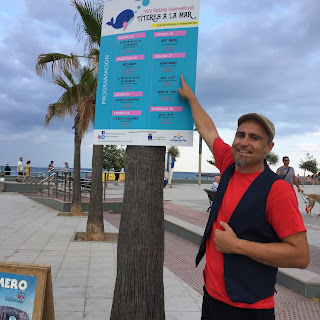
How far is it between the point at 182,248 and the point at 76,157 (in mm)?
6554

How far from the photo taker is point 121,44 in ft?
9.48

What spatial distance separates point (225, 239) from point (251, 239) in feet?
0.45

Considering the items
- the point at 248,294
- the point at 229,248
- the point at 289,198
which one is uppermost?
the point at 289,198

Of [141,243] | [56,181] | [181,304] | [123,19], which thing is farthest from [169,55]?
[56,181]

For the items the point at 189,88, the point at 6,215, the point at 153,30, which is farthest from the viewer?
the point at 6,215

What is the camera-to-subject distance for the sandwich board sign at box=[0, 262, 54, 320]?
2658 millimetres

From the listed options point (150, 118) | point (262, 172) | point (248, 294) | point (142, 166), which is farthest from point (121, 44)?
point (248, 294)

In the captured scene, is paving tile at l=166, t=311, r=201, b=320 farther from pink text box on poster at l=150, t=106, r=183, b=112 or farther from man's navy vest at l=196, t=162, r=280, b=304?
pink text box on poster at l=150, t=106, r=183, b=112

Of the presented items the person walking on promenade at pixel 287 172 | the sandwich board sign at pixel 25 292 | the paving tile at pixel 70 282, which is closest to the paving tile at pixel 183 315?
the paving tile at pixel 70 282

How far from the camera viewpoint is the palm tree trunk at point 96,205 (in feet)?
29.0

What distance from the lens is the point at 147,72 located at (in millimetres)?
2768

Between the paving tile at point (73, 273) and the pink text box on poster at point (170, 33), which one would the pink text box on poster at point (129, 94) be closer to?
the pink text box on poster at point (170, 33)

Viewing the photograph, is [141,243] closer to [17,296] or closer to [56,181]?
[17,296]

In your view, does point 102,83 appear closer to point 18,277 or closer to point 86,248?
point 18,277
